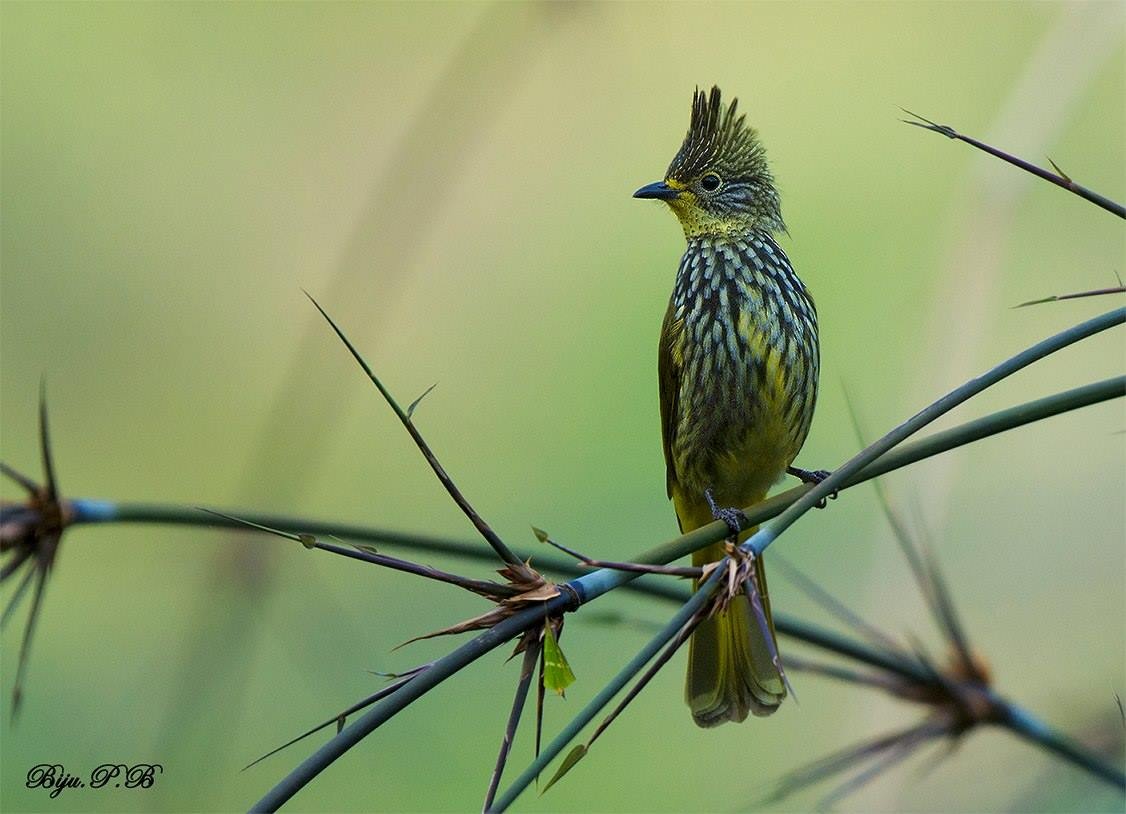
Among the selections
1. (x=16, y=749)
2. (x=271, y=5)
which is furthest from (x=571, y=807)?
(x=271, y=5)

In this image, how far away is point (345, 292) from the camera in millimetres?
4301

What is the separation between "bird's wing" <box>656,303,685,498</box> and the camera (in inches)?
149

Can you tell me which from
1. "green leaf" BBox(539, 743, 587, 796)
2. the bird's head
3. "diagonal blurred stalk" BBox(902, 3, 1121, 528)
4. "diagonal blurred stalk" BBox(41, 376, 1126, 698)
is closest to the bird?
the bird's head

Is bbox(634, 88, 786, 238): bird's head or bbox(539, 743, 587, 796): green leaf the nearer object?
bbox(539, 743, 587, 796): green leaf

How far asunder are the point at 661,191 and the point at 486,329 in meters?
3.96

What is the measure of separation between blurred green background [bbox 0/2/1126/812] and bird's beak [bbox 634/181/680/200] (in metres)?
1.05

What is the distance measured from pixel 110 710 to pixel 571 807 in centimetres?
208

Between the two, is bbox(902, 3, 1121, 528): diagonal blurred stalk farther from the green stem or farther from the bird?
the green stem

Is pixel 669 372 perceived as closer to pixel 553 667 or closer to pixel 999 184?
pixel 999 184

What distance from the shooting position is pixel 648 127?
6305 millimetres

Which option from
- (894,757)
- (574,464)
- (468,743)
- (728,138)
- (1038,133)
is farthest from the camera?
(574,464)

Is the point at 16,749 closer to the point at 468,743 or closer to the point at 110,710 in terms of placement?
the point at 110,710

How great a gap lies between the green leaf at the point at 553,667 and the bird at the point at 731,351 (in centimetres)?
144

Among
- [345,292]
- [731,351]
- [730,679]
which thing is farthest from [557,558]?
[345,292]
